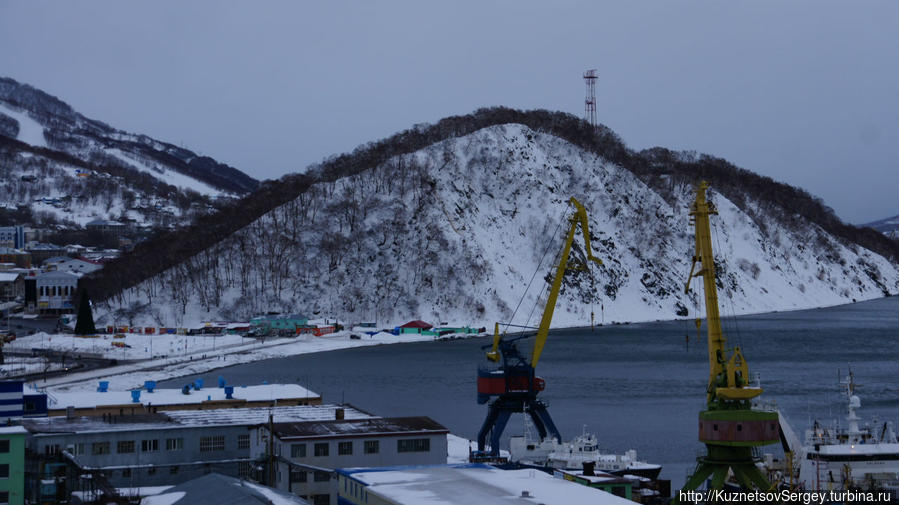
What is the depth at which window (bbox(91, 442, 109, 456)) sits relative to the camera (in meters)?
36.3

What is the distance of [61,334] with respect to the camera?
106 m

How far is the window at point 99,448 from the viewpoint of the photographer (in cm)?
→ 3634

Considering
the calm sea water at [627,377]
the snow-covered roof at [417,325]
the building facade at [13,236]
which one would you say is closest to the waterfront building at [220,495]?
the calm sea water at [627,377]

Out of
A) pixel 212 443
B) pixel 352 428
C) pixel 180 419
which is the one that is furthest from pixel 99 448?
pixel 352 428

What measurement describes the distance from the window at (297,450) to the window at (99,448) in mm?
6079

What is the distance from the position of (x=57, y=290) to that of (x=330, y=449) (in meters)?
99.7

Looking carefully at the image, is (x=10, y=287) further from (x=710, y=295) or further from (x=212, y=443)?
(x=710, y=295)

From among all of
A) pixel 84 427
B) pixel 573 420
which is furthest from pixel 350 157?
pixel 84 427

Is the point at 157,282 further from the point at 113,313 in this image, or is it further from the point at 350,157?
the point at 350,157

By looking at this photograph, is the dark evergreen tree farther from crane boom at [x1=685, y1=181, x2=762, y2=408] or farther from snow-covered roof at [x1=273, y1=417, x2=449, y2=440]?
crane boom at [x1=685, y1=181, x2=762, y2=408]

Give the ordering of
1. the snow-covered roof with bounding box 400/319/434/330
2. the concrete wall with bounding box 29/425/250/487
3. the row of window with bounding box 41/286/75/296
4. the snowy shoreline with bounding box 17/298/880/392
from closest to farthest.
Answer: the concrete wall with bounding box 29/425/250/487 → the snowy shoreline with bounding box 17/298/880/392 → the snow-covered roof with bounding box 400/319/434/330 → the row of window with bounding box 41/286/75/296

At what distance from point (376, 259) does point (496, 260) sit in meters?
15.2

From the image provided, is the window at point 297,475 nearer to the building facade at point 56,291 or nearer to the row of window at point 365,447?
the row of window at point 365,447

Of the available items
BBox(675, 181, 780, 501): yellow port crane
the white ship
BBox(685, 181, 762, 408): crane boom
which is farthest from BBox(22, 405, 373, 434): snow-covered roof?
BBox(675, 181, 780, 501): yellow port crane
